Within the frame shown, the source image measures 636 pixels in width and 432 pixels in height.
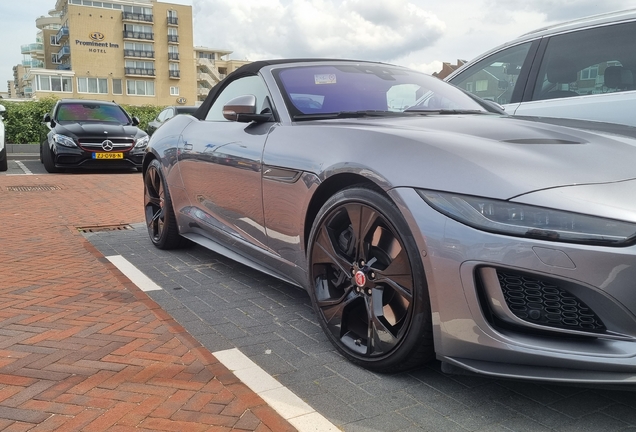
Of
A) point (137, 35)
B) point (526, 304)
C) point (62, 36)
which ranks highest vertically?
point (62, 36)

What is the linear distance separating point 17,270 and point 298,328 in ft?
8.11

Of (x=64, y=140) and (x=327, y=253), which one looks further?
(x=64, y=140)

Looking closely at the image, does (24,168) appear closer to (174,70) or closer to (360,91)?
A: (360,91)

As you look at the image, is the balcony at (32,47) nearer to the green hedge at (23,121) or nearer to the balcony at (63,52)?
the balcony at (63,52)

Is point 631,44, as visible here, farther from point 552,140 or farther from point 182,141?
point 182,141

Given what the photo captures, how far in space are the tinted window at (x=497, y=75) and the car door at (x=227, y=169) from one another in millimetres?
2088

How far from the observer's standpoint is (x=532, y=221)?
2.01 m

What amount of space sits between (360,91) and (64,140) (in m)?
9.86

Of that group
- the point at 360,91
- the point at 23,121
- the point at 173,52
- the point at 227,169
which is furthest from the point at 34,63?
the point at 360,91

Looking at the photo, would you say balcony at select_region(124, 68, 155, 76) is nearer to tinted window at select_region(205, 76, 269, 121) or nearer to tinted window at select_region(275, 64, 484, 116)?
tinted window at select_region(205, 76, 269, 121)

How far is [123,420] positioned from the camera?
2225 mm

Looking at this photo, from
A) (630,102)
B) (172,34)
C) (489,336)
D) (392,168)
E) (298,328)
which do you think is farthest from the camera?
(172,34)

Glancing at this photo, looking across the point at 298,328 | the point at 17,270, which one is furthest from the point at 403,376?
the point at 17,270

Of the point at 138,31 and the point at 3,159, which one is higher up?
the point at 138,31
